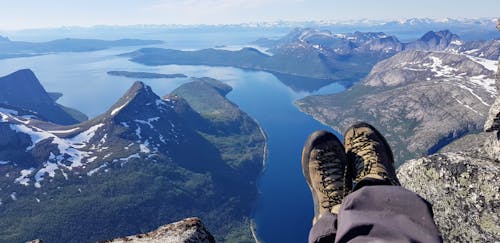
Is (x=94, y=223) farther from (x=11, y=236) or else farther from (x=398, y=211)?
(x=398, y=211)

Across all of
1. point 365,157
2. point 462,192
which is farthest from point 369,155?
point 462,192

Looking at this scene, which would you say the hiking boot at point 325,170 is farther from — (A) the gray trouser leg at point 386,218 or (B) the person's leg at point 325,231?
(A) the gray trouser leg at point 386,218

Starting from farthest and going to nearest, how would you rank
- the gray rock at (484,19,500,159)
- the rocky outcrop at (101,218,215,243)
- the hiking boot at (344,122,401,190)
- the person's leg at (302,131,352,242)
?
the gray rock at (484,19,500,159) → the person's leg at (302,131,352,242) → the hiking boot at (344,122,401,190) → the rocky outcrop at (101,218,215,243)

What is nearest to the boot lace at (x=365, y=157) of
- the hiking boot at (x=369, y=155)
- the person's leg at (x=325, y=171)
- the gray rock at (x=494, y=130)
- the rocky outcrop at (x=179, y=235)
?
the hiking boot at (x=369, y=155)

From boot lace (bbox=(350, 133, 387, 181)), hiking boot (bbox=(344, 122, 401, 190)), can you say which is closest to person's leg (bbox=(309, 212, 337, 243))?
hiking boot (bbox=(344, 122, 401, 190))

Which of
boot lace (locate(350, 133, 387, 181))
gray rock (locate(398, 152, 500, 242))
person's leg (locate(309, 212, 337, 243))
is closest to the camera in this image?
person's leg (locate(309, 212, 337, 243))

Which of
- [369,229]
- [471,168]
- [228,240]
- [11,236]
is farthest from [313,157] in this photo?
[11,236]

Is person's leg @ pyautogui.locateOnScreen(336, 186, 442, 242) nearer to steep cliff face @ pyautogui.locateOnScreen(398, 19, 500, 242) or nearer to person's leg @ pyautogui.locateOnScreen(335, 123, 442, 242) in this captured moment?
person's leg @ pyautogui.locateOnScreen(335, 123, 442, 242)
